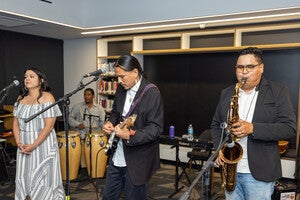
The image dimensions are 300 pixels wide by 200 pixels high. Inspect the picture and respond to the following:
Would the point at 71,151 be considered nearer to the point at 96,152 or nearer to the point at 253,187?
the point at 96,152

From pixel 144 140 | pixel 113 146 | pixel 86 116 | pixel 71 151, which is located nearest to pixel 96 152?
pixel 71 151

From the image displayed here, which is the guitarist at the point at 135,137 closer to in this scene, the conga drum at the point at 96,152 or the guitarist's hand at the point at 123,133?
the guitarist's hand at the point at 123,133

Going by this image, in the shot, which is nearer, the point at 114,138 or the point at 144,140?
the point at 144,140

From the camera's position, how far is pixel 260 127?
5.68ft

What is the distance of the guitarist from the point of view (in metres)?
2.09

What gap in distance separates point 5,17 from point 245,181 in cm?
419

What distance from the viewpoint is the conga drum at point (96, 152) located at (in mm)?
4469

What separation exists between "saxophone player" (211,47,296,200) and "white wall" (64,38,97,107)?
4.59 metres

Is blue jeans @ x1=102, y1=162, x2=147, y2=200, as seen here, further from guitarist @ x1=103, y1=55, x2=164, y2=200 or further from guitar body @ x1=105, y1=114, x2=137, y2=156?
guitar body @ x1=105, y1=114, x2=137, y2=156

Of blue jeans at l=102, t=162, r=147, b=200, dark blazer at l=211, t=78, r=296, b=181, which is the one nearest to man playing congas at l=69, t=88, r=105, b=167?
blue jeans at l=102, t=162, r=147, b=200

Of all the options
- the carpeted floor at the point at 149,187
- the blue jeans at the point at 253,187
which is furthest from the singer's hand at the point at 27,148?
the blue jeans at the point at 253,187

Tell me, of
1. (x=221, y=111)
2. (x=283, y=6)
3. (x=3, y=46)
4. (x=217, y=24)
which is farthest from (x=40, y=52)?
(x=221, y=111)

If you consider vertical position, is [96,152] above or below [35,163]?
below

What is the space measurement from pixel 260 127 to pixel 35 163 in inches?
88.3
